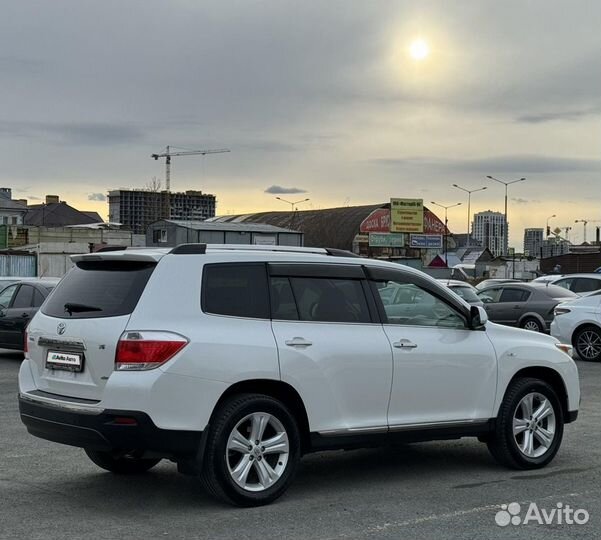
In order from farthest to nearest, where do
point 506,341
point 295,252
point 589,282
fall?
point 589,282
point 506,341
point 295,252

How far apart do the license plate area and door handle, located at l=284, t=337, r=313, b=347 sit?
56.0 inches

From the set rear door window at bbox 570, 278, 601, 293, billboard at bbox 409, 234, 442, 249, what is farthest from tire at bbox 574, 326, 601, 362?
billboard at bbox 409, 234, 442, 249

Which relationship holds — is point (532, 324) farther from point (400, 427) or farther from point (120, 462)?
point (120, 462)

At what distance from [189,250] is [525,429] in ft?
10.8

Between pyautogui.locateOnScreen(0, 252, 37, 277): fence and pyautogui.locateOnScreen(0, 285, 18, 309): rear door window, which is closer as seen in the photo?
pyautogui.locateOnScreen(0, 285, 18, 309): rear door window

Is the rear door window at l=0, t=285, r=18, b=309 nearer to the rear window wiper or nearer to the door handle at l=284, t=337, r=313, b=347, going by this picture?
the rear window wiper

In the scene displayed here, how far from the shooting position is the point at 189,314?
5.92 metres

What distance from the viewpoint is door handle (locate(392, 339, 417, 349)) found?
6.70 m

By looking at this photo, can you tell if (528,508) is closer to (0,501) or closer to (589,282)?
(0,501)

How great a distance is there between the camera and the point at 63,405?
595 centimetres

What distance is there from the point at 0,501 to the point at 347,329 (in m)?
2.76

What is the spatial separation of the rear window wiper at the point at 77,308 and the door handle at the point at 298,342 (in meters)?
1.32

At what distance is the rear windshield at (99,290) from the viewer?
234 inches

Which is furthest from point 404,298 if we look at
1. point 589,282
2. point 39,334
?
point 589,282
